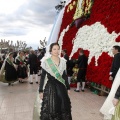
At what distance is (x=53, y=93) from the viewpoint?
14.0ft

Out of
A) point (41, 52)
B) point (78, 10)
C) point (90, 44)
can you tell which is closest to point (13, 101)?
point (90, 44)

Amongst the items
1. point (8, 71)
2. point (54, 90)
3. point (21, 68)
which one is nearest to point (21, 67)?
point (21, 68)

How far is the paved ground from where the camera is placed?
18.8ft

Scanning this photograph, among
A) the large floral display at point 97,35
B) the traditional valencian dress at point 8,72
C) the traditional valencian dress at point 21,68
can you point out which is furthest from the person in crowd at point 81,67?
the traditional valencian dress at point 21,68

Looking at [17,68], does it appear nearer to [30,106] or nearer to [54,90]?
[30,106]

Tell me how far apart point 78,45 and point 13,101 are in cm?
473

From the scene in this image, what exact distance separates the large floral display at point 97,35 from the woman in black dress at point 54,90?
340 centimetres

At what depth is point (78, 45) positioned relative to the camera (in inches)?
434

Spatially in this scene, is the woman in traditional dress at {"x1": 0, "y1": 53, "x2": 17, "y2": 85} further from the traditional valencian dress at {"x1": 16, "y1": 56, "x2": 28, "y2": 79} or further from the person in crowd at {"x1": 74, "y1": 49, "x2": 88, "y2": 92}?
Answer: the person in crowd at {"x1": 74, "y1": 49, "x2": 88, "y2": 92}

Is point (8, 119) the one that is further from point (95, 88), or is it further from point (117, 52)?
point (95, 88)

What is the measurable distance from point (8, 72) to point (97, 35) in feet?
15.3

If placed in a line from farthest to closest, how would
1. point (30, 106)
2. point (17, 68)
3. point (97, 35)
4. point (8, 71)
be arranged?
point (17, 68)
point (8, 71)
point (97, 35)
point (30, 106)

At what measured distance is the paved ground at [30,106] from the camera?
5733 millimetres

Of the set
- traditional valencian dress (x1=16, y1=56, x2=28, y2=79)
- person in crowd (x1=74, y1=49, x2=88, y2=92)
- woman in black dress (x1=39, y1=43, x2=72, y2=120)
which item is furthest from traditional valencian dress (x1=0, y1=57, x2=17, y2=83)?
woman in black dress (x1=39, y1=43, x2=72, y2=120)
